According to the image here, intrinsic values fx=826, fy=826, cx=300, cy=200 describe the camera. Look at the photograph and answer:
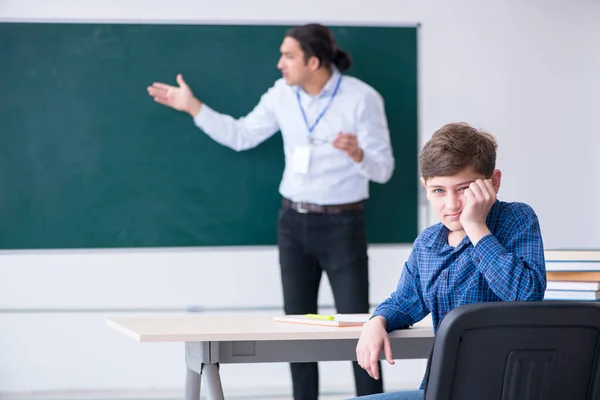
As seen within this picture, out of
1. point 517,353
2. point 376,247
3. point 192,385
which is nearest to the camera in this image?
point 517,353

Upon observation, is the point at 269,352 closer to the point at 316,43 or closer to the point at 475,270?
the point at 475,270

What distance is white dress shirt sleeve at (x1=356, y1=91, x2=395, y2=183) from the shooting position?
3.88m

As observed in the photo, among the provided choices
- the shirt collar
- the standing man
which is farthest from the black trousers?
the shirt collar

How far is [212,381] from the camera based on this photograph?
→ 7.00ft

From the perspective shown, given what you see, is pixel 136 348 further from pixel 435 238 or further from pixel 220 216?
pixel 435 238

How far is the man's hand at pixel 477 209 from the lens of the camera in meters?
1.77

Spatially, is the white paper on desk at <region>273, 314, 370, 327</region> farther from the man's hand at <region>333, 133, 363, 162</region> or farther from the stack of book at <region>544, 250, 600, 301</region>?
the man's hand at <region>333, 133, 363, 162</region>

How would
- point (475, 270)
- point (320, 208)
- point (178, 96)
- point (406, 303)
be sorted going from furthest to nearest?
point (178, 96) → point (320, 208) → point (406, 303) → point (475, 270)

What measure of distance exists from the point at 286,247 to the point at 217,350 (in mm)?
1722

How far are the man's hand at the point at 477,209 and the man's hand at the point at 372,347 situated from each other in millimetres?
331

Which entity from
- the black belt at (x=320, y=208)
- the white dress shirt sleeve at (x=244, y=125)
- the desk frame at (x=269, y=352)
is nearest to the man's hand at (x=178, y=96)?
the white dress shirt sleeve at (x=244, y=125)

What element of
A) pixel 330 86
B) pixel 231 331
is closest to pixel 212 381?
pixel 231 331

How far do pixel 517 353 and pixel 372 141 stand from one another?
2.50 metres

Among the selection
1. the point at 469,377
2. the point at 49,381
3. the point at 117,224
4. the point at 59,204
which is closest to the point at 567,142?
the point at 117,224
